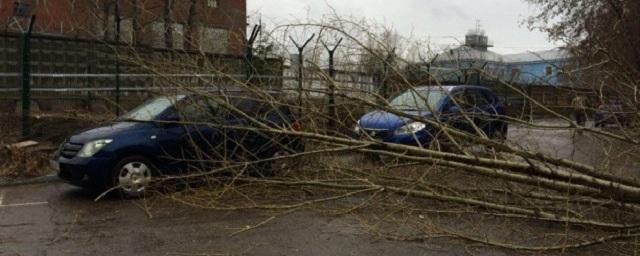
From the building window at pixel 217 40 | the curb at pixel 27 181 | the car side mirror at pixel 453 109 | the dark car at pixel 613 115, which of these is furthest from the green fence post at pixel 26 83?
the dark car at pixel 613 115

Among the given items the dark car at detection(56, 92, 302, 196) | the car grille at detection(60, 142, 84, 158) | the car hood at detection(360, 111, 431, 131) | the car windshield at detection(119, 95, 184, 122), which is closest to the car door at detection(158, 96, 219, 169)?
the dark car at detection(56, 92, 302, 196)

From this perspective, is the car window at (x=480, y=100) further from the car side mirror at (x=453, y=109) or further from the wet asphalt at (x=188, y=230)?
the wet asphalt at (x=188, y=230)

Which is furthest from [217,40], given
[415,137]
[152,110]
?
[415,137]

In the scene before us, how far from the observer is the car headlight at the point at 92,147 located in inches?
313

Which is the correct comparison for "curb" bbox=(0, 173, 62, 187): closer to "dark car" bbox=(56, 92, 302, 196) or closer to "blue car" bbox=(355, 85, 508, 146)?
"dark car" bbox=(56, 92, 302, 196)

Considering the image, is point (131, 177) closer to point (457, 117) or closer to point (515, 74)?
point (457, 117)

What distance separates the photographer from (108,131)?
8180mm

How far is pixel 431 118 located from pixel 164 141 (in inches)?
145

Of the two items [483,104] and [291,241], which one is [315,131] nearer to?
[291,241]

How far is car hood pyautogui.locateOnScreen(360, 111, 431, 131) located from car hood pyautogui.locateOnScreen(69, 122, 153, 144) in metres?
2.98

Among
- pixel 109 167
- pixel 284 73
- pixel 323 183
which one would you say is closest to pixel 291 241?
pixel 323 183

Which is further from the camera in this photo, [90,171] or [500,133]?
[90,171]

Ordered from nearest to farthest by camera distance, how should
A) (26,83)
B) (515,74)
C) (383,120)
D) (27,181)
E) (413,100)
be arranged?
(413,100)
(515,74)
(383,120)
(27,181)
(26,83)

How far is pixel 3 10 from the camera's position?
35562 millimetres
